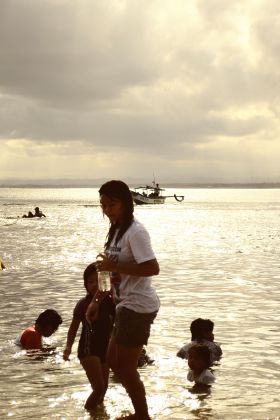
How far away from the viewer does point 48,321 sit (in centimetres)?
975

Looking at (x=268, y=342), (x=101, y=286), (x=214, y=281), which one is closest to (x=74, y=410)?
(x=101, y=286)

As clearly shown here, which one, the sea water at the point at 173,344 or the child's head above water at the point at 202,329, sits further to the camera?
the child's head above water at the point at 202,329

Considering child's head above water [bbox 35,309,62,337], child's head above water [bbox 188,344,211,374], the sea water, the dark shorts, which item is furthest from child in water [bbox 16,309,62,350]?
the dark shorts

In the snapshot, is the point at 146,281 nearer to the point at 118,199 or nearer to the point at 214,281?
the point at 118,199

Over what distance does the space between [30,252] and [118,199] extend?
24.0m

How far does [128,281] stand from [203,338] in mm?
4389

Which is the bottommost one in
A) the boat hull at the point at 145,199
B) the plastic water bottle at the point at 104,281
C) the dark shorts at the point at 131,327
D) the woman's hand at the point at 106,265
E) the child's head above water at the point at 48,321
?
the boat hull at the point at 145,199

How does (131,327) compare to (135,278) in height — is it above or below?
below

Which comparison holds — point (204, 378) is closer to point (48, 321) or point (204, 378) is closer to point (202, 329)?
point (202, 329)

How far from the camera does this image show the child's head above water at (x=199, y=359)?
8438mm

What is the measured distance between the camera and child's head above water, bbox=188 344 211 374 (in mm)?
8438

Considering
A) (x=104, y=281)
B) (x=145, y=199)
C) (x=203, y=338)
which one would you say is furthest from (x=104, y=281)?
(x=145, y=199)

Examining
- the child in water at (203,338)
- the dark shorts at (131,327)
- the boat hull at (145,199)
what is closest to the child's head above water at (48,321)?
the child in water at (203,338)

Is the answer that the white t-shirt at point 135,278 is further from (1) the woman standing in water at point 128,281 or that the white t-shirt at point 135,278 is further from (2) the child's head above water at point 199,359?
(2) the child's head above water at point 199,359
